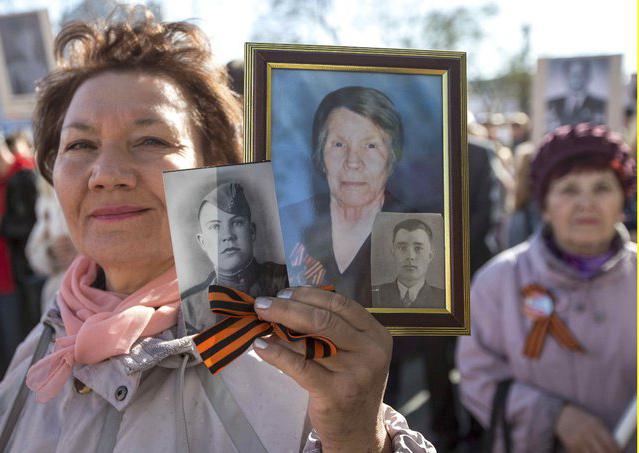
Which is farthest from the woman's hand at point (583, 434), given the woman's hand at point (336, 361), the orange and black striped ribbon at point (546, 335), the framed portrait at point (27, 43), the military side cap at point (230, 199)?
the framed portrait at point (27, 43)

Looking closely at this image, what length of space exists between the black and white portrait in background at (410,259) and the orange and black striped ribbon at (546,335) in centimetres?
165

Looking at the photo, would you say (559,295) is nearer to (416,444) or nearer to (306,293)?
(416,444)

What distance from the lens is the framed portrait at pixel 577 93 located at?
4.99 metres

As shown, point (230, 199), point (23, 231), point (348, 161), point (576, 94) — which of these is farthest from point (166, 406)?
point (576, 94)

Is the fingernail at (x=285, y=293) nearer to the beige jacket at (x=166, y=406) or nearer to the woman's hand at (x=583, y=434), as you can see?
the beige jacket at (x=166, y=406)

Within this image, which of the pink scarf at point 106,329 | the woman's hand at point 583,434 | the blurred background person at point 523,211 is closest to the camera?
the pink scarf at point 106,329

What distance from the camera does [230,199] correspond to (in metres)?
1.18

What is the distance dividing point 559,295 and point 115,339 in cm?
197

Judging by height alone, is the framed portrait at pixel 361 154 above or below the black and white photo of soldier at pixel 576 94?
below

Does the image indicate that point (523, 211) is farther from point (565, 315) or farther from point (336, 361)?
point (336, 361)

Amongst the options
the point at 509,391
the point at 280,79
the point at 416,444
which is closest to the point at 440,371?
the point at 509,391

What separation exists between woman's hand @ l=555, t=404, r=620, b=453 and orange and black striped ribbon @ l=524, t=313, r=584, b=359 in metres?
0.27

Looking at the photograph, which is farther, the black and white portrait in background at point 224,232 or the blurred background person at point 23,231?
the blurred background person at point 23,231

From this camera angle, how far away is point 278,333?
1168 millimetres
